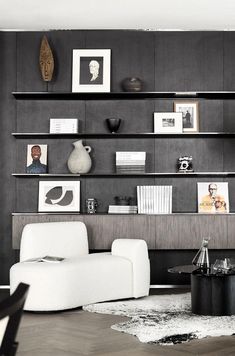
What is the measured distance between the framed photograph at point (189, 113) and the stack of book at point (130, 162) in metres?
0.61

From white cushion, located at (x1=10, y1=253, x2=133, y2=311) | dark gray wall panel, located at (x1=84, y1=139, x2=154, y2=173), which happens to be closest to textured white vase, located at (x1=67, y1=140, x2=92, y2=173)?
dark gray wall panel, located at (x1=84, y1=139, x2=154, y2=173)

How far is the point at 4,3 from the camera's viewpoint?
21.4 ft

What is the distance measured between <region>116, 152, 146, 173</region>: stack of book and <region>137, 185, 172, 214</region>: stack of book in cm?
22

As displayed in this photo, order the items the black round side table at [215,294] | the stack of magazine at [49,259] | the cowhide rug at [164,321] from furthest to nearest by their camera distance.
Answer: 1. the stack of magazine at [49,259]
2. the black round side table at [215,294]
3. the cowhide rug at [164,321]

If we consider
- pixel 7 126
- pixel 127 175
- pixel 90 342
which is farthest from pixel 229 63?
pixel 90 342

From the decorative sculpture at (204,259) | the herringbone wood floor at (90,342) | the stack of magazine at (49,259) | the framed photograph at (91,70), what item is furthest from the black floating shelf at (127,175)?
the herringbone wood floor at (90,342)

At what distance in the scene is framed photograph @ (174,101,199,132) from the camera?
7535 mm

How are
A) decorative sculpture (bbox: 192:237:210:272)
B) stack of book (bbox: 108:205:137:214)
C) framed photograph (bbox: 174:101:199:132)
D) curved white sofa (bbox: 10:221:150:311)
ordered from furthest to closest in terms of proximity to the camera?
framed photograph (bbox: 174:101:199:132) < stack of book (bbox: 108:205:137:214) < curved white sofa (bbox: 10:221:150:311) < decorative sculpture (bbox: 192:237:210:272)

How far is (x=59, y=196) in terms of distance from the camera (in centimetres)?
749

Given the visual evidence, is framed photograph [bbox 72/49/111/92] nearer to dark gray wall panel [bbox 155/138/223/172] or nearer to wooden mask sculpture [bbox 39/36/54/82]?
wooden mask sculpture [bbox 39/36/54/82]

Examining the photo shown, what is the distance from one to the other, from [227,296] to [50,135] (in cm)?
294

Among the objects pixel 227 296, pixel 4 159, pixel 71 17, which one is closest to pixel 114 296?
pixel 227 296

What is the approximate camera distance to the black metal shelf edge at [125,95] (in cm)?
737

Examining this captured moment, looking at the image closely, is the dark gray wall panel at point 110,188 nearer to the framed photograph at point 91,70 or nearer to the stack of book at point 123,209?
the stack of book at point 123,209
